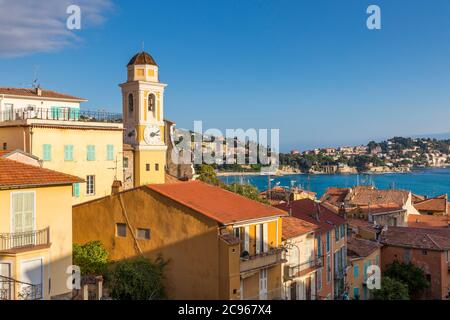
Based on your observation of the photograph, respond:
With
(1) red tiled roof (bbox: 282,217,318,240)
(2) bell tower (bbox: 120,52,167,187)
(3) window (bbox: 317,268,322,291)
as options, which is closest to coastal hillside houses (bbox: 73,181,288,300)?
(1) red tiled roof (bbox: 282,217,318,240)

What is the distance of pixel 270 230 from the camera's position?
2106cm

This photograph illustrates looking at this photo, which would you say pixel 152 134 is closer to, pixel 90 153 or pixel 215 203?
pixel 90 153

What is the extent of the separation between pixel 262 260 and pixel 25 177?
29.4ft

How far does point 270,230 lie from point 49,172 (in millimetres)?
8926

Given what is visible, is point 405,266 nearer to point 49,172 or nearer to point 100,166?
point 100,166

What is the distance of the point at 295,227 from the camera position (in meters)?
25.4

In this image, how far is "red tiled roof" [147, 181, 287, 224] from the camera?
18.9 meters

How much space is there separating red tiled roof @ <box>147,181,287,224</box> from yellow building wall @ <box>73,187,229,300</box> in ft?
1.10

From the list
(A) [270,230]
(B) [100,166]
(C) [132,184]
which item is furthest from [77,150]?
(A) [270,230]

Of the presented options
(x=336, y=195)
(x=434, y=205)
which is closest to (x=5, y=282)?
(x=434, y=205)

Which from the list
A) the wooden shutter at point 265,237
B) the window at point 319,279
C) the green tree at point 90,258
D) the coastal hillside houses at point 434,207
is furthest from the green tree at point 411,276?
the coastal hillside houses at point 434,207

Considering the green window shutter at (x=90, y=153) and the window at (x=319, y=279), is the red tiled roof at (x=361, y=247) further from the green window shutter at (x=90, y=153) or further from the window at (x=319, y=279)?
the green window shutter at (x=90, y=153)

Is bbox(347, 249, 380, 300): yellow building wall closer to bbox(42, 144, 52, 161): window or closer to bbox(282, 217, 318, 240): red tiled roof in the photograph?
bbox(282, 217, 318, 240): red tiled roof
